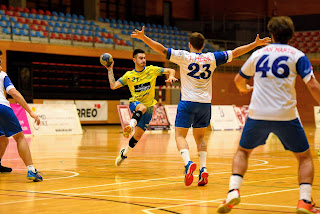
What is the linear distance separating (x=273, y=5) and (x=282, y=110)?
35650 mm

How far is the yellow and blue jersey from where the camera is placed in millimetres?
10117

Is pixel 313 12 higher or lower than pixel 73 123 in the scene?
higher

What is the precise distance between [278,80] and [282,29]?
47cm

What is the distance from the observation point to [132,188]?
6.94 metres

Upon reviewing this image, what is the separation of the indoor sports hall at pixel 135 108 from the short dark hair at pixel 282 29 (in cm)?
15

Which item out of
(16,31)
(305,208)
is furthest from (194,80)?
(16,31)

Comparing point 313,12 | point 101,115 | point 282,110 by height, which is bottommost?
point 101,115

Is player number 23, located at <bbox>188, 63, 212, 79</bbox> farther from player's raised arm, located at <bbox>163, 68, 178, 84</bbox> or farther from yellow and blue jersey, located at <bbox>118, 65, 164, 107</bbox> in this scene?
yellow and blue jersey, located at <bbox>118, 65, 164, 107</bbox>

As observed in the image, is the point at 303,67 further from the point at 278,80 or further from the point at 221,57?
the point at 221,57

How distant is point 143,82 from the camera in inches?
398

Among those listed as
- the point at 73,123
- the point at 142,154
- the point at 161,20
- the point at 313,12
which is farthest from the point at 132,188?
the point at 313,12

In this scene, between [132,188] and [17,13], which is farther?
[17,13]

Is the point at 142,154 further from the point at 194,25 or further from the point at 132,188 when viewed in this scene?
the point at 194,25

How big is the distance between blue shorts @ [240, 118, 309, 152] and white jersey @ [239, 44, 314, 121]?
5 cm
